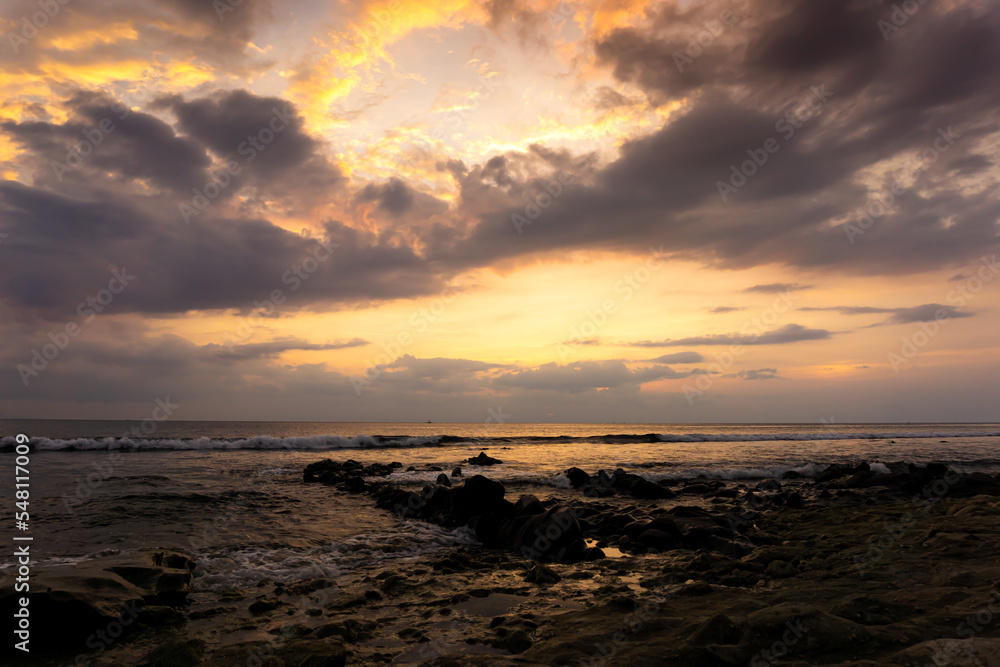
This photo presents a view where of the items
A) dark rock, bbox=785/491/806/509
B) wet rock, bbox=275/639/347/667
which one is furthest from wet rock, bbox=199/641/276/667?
dark rock, bbox=785/491/806/509

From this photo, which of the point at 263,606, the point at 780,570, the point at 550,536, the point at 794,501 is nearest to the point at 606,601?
the point at 780,570

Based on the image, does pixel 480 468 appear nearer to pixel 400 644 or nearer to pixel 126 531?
pixel 126 531

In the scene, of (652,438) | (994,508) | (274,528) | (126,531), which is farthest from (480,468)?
(652,438)

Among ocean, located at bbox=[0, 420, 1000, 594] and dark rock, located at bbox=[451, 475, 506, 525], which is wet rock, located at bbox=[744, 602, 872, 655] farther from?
dark rock, located at bbox=[451, 475, 506, 525]

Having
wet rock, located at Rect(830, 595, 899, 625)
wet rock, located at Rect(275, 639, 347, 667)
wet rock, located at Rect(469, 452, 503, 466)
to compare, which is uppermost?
wet rock, located at Rect(830, 595, 899, 625)

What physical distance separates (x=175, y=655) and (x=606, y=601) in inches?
216

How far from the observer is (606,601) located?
676 cm

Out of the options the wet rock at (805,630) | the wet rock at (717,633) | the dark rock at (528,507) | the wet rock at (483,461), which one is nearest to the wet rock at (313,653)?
the wet rock at (717,633)

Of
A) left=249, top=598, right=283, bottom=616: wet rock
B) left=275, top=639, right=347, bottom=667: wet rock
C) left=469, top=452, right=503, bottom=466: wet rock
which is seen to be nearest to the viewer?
left=275, top=639, right=347, bottom=667: wet rock

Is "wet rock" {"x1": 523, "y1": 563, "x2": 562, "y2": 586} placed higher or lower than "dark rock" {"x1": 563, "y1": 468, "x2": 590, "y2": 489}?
higher

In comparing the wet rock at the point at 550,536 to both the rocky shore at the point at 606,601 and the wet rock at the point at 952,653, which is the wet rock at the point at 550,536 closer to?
the rocky shore at the point at 606,601

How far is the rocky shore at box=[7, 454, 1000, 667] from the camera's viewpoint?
15.8ft

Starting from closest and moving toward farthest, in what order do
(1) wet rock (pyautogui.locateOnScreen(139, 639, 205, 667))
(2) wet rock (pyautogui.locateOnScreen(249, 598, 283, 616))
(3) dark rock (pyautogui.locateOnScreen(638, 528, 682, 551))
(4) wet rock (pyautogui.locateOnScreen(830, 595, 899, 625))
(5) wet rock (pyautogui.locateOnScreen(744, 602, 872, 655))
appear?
(5) wet rock (pyautogui.locateOnScreen(744, 602, 872, 655)) < (4) wet rock (pyautogui.locateOnScreen(830, 595, 899, 625)) < (1) wet rock (pyautogui.locateOnScreen(139, 639, 205, 667)) < (2) wet rock (pyautogui.locateOnScreen(249, 598, 283, 616)) < (3) dark rock (pyautogui.locateOnScreen(638, 528, 682, 551))

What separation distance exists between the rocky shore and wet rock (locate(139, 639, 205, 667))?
0.02 m
